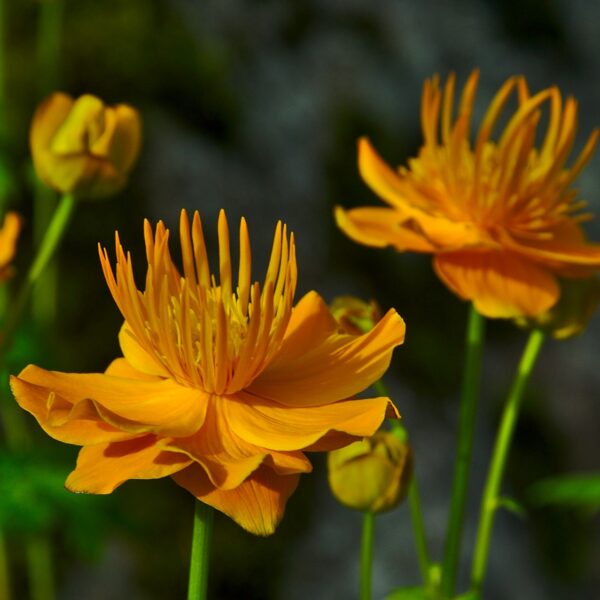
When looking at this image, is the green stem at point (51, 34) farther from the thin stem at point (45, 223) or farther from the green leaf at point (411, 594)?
the green leaf at point (411, 594)

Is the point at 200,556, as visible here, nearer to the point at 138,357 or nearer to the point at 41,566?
the point at 138,357

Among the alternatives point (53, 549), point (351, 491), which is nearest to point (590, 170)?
point (53, 549)

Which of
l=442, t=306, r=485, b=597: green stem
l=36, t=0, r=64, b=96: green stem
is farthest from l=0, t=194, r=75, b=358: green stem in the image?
l=36, t=0, r=64, b=96: green stem

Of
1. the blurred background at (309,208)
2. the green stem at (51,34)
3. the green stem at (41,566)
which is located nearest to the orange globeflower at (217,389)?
the green stem at (41,566)

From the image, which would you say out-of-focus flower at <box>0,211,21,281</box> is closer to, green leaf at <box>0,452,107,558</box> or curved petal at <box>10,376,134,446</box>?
curved petal at <box>10,376,134,446</box>

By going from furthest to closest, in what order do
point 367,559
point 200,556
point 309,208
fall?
point 309,208, point 367,559, point 200,556

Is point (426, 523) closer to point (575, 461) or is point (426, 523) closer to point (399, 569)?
point (399, 569)

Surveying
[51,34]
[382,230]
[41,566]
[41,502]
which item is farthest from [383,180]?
[51,34]
